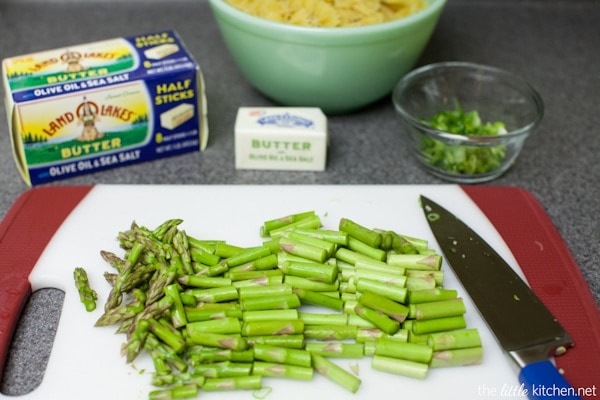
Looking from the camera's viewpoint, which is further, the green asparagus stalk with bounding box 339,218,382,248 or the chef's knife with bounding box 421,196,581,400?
the green asparagus stalk with bounding box 339,218,382,248

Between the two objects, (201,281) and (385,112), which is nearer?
(201,281)

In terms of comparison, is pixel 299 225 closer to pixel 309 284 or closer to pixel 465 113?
pixel 309 284

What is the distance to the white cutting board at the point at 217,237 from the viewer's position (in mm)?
1130

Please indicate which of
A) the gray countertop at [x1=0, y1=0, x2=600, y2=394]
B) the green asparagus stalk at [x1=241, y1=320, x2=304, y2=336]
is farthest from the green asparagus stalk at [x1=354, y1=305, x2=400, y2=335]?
the gray countertop at [x1=0, y1=0, x2=600, y2=394]

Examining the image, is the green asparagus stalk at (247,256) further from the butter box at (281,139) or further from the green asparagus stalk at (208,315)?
the butter box at (281,139)

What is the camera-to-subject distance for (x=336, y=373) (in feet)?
3.71

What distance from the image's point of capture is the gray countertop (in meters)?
1.57

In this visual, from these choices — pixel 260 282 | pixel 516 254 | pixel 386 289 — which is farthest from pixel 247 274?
pixel 516 254

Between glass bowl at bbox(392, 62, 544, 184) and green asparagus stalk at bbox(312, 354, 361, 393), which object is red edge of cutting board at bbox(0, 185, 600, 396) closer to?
glass bowl at bbox(392, 62, 544, 184)

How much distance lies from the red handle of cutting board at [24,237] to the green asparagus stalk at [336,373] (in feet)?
1.73

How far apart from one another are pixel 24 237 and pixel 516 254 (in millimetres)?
981

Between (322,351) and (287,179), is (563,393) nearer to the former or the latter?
(322,351)

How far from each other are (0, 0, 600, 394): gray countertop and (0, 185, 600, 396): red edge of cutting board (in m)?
0.06

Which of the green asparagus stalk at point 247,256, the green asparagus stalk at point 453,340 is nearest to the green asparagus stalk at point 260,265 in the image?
the green asparagus stalk at point 247,256
